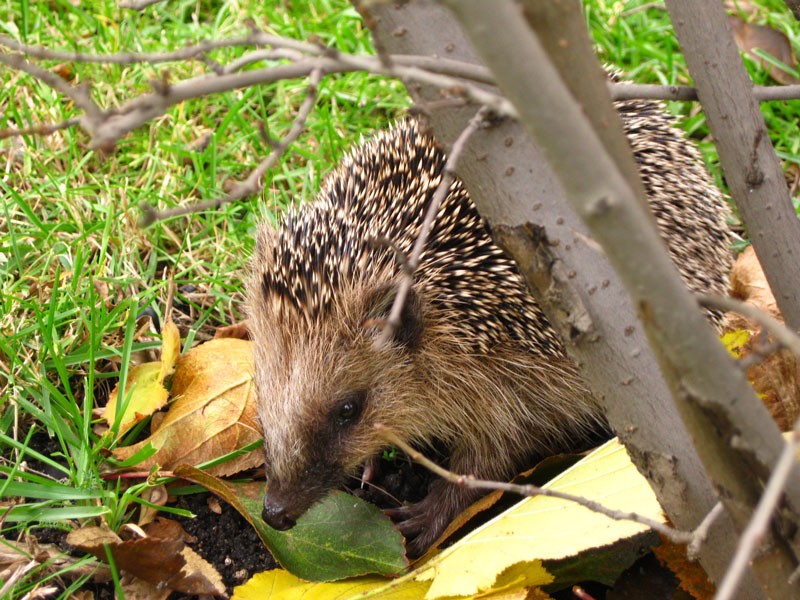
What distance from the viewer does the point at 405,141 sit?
2996mm

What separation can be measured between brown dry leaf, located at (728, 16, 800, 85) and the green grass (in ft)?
0.22

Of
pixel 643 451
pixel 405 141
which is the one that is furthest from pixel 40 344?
pixel 643 451

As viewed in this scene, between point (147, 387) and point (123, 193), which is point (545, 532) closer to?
point (147, 387)

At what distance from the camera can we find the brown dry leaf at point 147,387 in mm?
2725

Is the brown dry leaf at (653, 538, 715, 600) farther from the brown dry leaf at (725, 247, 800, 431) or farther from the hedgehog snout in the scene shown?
the hedgehog snout

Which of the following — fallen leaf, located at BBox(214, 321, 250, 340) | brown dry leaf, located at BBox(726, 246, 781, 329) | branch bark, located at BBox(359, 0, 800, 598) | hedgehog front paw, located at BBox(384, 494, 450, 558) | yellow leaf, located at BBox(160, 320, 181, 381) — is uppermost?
branch bark, located at BBox(359, 0, 800, 598)

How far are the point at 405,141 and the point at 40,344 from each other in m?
1.34

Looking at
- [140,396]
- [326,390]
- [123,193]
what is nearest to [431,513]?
[326,390]

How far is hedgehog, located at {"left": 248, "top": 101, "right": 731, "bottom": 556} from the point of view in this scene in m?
2.64

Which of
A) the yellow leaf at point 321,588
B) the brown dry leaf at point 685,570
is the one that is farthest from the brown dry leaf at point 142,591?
the brown dry leaf at point 685,570

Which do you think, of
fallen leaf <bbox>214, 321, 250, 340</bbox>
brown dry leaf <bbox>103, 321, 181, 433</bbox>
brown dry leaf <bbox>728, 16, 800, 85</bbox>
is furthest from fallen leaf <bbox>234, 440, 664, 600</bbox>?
brown dry leaf <bbox>728, 16, 800, 85</bbox>

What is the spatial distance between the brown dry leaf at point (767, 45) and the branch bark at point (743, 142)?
1.99 meters

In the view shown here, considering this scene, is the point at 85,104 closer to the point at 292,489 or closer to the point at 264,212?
the point at 292,489

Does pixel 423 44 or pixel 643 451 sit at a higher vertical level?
pixel 423 44
